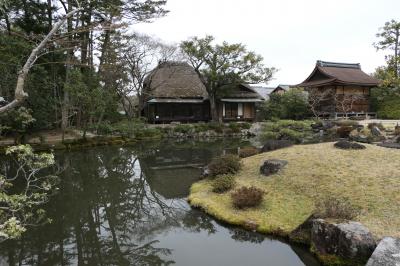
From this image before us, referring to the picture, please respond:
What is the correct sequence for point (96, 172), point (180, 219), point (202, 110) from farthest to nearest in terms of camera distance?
point (202, 110) → point (96, 172) → point (180, 219)

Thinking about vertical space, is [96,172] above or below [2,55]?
below

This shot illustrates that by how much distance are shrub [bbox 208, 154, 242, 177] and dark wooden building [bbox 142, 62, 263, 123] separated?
22345mm

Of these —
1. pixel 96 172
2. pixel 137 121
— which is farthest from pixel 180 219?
pixel 137 121

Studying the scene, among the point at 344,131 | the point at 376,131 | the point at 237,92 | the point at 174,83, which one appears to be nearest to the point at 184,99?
the point at 174,83

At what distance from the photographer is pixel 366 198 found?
8094 millimetres

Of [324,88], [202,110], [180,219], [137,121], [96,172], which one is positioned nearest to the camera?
[180,219]

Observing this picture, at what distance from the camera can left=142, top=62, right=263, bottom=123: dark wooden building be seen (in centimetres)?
3509

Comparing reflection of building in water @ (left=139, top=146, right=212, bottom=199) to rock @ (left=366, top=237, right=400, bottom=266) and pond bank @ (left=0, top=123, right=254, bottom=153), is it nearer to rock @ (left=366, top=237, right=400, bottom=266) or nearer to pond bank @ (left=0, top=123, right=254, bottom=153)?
pond bank @ (left=0, top=123, right=254, bottom=153)

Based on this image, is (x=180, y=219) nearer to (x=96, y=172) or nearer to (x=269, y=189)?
(x=269, y=189)

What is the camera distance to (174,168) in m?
16.2

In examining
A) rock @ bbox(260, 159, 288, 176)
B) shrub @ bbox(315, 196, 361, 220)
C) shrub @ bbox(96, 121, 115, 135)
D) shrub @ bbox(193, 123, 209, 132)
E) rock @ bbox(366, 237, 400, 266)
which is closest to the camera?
rock @ bbox(366, 237, 400, 266)

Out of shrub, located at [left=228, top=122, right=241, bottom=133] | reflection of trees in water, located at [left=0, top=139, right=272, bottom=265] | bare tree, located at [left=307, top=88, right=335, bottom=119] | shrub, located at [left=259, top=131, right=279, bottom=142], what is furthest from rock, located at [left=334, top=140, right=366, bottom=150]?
bare tree, located at [left=307, top=88, right=335, bottom=119]

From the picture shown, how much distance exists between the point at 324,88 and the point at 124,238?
3210 cm

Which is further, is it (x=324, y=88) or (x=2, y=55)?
(x=324, y=88)
